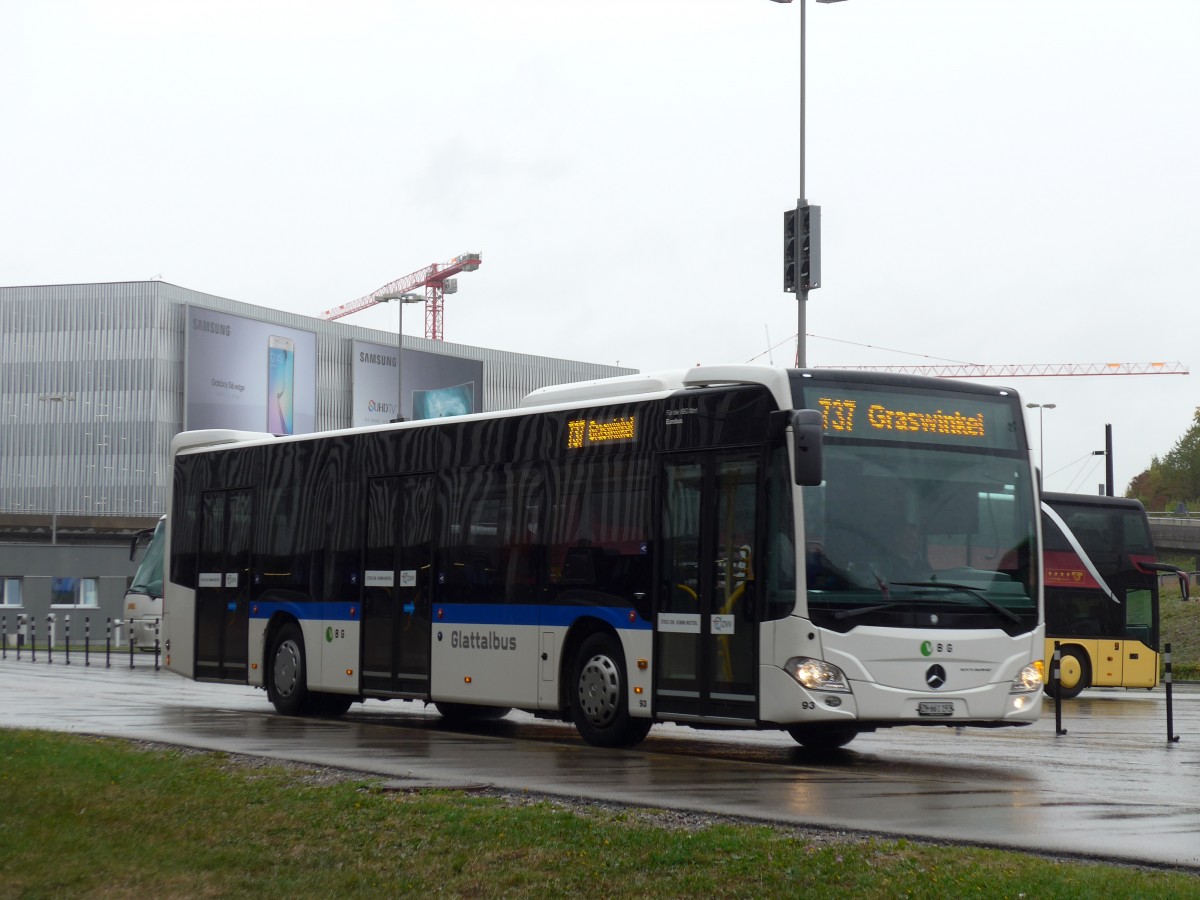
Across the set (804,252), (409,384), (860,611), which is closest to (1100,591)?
(804,252)

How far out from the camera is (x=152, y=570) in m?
38.9

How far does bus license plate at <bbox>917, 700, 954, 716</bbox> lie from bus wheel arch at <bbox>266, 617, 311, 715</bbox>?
854 cm

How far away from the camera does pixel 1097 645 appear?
105 ft

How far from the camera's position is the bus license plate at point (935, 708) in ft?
47.3

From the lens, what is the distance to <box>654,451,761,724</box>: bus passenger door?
48.4 ft

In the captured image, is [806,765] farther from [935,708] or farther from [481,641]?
[481,641]

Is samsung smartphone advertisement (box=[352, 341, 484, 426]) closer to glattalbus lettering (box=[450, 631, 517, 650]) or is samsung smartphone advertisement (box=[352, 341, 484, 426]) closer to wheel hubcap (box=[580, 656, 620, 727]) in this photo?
glattalbus lettering (box=[450, 631, 517, 650])

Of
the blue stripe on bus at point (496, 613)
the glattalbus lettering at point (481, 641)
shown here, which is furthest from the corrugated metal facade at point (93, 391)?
the glattalbus lettering at point (481, 641)

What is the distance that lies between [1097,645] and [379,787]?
22.8 metres

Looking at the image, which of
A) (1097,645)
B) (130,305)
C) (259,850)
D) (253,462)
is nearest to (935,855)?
(259,850)

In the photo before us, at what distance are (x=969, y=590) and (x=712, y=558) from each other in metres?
2.13

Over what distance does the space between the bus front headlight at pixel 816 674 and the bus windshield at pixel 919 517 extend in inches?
12.2

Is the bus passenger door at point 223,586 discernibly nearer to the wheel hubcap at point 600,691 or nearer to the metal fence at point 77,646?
the metal fence at point 77,646

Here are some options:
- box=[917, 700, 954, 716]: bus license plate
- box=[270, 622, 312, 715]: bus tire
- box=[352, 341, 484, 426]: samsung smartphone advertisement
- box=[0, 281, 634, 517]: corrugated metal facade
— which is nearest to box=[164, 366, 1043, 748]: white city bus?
box=[917, 700, 954, 716]: bus license plate
